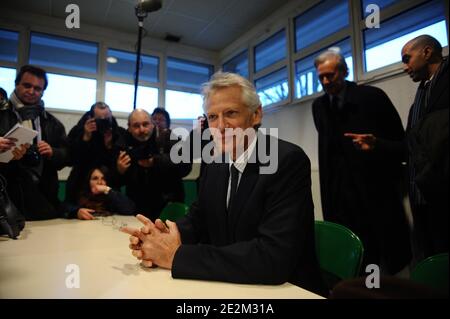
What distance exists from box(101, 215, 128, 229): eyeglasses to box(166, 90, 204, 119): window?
2.64 metres

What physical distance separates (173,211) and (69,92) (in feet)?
8.59

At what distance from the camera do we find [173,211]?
1.65 metres

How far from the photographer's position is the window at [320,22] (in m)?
2.52

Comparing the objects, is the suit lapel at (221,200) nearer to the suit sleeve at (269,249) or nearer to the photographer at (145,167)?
the suit sleeve at (269,249)

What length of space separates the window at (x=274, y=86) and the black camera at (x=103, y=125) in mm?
1813

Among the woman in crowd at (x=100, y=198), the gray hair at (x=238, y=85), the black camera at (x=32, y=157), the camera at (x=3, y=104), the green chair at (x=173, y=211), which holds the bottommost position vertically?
the green chair at (x=173, y=211)

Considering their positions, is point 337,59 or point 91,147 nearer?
point 337,59

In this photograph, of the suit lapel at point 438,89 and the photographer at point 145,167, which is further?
the photographer at point 145,167

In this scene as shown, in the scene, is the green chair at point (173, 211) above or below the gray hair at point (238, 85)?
below

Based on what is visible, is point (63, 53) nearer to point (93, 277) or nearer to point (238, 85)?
point (238, 85)

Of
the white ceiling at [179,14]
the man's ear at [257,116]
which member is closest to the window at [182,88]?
the white ceiling at [179,14]

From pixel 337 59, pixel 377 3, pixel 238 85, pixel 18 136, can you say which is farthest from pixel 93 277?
pixel 377 3

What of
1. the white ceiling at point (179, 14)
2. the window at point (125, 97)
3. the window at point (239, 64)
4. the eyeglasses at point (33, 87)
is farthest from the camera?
the window at point (239, 64)

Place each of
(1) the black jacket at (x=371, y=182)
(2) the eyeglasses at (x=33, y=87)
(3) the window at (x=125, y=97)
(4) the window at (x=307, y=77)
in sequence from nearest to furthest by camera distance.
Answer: (2) the eyeglasses at (x=33, y=87), (1) the black jacket at (x=371, y=182), (4) the window at (x=307, y=77), (3) the window at (x=125, y=97)
